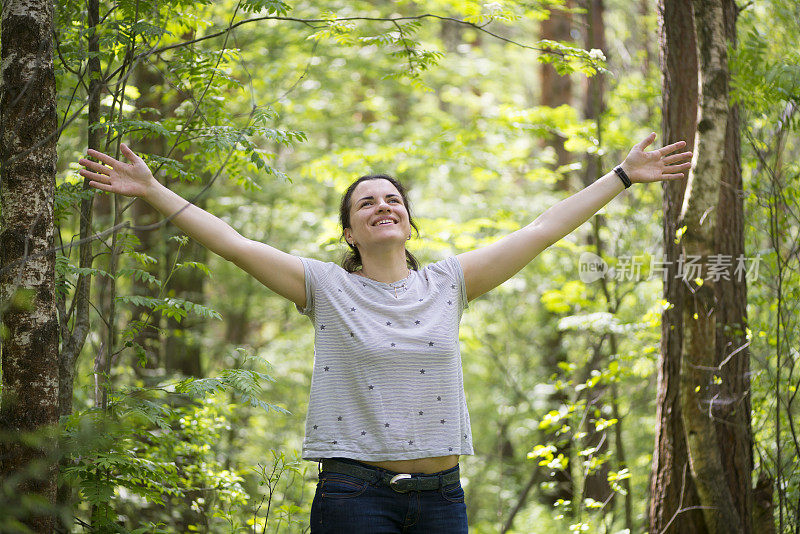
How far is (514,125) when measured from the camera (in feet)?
20.7

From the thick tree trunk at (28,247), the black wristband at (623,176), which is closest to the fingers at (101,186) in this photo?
the thick tree trunk at (28,247)

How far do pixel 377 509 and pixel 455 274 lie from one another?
36.0 inches

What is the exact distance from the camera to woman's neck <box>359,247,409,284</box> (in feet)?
8.59

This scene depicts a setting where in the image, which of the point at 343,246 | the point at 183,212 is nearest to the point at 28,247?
the point at 183,212

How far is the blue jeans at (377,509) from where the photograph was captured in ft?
7.32

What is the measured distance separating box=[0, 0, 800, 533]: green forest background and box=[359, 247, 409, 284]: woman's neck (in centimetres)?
66

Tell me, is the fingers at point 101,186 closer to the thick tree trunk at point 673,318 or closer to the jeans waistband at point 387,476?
the jeans waistband at point 387,476

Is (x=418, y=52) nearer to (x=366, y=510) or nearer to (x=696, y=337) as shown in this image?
(x=696, y=337)

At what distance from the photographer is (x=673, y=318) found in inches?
159

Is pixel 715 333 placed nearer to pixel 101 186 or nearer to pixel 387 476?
pixel 387 476

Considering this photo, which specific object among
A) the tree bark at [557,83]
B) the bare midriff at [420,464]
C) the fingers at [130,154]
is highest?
the tree bark at [557,83]

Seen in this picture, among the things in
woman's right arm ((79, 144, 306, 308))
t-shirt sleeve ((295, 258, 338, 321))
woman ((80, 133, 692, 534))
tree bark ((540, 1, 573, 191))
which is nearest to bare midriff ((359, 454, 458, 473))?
woman ((80, 133, 692, 534))

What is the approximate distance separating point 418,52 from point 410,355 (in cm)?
232

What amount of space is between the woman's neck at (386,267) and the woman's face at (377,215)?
6cm
